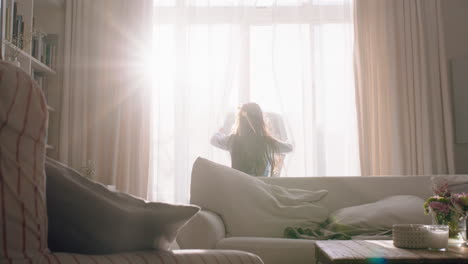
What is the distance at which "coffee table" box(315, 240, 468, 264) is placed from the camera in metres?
1.48

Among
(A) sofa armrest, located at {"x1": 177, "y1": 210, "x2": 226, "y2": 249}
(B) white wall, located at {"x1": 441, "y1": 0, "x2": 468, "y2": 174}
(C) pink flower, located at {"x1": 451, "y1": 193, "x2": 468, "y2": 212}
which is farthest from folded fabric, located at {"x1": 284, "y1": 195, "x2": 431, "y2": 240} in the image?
(B) white wall, located at {"x1": 441, "y1": 0, "x2": 468, "y2": 174}

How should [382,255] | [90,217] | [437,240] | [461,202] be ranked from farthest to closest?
[461,202], [437,240], [382,255], [90,217]

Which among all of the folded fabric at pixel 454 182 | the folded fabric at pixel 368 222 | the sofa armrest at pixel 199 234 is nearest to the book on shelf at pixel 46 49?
the sofa armrest at pixel 199 234

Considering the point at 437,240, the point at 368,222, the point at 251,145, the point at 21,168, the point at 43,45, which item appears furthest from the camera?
the point at 43,45

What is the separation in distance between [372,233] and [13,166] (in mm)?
1915

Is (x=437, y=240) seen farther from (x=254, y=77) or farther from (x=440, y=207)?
(x=254, y=77)

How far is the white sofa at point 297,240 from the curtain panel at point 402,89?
72.7 inches

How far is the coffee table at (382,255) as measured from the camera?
1480 millimetres

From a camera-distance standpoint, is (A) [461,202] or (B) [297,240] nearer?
(A) [461,202]

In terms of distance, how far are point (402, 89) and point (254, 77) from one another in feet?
4.46

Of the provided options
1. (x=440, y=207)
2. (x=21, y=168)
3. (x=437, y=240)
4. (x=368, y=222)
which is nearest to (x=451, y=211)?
(x=440, y=207)

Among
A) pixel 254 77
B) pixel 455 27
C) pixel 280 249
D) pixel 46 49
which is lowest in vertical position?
pixel 280 249

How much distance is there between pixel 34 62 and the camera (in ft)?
13.9

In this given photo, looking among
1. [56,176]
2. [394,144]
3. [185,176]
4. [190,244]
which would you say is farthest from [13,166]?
[394,144]
